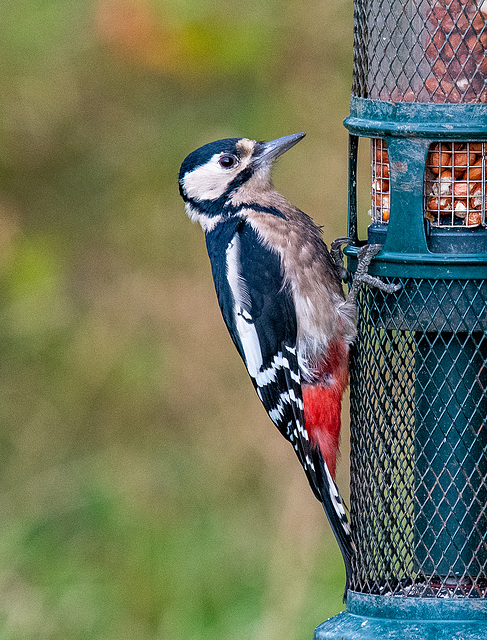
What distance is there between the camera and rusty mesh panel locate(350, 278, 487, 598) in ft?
10.6

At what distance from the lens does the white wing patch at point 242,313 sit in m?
3.88

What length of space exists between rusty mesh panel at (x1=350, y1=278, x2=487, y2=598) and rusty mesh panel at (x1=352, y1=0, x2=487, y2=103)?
53cm

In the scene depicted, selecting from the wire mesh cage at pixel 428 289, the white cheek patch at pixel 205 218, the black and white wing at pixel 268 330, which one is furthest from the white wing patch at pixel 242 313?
the wire mesh cage at pixel 428 289

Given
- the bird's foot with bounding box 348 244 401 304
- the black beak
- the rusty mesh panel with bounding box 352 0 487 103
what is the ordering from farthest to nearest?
the black beak
the bird's foot with bounding box 348 244 401 304
the rusty mesh panel with bounding box 352 0 487 103

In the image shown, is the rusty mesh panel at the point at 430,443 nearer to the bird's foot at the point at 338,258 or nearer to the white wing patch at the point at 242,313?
the bird's foot at the point at 338,258

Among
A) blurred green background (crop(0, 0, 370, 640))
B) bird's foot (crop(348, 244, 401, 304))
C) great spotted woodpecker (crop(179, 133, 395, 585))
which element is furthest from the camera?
blurred green background (crop(0, 0, 370, 640))

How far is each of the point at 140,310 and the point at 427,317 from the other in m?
3.22

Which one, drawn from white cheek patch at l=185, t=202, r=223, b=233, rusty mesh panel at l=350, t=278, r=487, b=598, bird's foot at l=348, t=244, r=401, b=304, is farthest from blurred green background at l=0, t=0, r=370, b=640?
bird's foot at l=348, t=244, r=401, b=304

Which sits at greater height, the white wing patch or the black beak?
the black beak

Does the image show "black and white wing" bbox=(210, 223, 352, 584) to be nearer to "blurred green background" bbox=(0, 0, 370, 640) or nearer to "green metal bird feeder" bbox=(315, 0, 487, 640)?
"green metal bird feeder" bbox=(315, 0, 487, 640)

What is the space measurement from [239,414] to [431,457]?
2924mm

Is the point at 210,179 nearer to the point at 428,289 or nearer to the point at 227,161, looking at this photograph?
the point at 227,161

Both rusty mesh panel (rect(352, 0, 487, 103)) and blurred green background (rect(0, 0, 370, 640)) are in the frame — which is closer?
rusty mesh panel (rect(352, 0, 487, 103))

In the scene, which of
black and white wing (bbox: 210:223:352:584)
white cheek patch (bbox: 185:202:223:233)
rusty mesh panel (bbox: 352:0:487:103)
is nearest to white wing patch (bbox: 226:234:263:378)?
black and white wing (bbox: 210:223:352:584)
